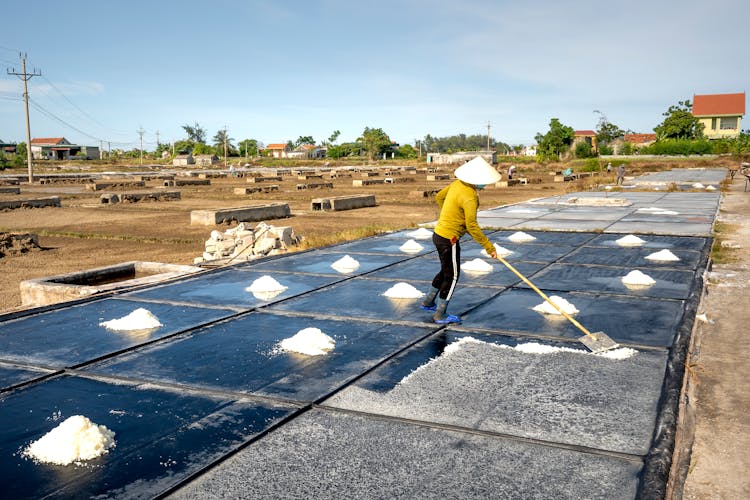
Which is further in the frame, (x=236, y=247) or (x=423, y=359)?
(x=236, y=247)

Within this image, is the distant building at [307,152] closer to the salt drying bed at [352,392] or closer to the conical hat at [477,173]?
the salt drying bed at [352,392]

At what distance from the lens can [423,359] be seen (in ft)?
16.3

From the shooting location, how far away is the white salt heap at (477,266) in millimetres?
8664

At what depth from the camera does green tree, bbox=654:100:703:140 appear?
7950cm

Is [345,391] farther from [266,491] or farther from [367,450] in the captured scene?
[266,491]

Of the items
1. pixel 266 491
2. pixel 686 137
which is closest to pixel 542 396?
pixel 266 491

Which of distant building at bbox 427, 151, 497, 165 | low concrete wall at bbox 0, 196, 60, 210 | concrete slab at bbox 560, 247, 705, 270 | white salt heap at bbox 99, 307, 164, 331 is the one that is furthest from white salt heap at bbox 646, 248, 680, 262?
distant building at bbox 427, 151, 497, 165

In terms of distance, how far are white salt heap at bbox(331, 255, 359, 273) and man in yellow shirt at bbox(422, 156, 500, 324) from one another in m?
3.05

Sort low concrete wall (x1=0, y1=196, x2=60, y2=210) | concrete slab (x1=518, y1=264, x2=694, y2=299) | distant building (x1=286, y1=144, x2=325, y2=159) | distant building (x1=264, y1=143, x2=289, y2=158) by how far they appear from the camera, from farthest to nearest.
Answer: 1. distant building (x1=264, y1=143, x2=289, y2=158)
2. distant building (x1=286, y1=144, x2=325, y2=159)
3. low concrete wall (x1=0, y1=196, x2=60, y2=210)
4. concrete slab (x1=518, y1=264, x2=694, y2=299)

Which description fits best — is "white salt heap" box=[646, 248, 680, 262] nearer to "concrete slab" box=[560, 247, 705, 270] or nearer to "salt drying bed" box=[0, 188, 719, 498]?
"concrete slab" box=[560, 247, 705, 270]

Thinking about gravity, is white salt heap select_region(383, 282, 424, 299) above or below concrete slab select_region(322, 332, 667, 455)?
above

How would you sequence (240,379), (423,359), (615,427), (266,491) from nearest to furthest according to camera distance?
(266,491), (615,427), (240,379), (423,359)

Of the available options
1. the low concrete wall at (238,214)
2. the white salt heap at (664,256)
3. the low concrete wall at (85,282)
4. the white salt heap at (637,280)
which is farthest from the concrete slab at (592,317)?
the low concrete wall at (238,214)

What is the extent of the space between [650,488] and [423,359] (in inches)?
84.3
